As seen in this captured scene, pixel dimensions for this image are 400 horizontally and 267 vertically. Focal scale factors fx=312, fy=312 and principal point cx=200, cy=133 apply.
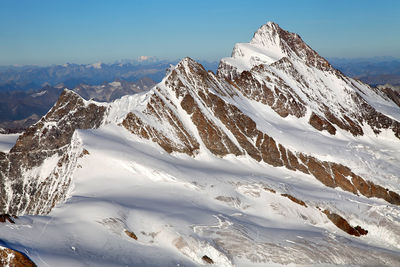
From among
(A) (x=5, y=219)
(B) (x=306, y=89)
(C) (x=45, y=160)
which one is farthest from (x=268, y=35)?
(A) (x=5, y=219)

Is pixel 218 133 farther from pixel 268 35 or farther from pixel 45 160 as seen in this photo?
pixel 268 35

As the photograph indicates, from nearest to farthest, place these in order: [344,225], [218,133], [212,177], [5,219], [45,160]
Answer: [5,219] → [344,225] → [212,177] → [45,160] → [218,133]

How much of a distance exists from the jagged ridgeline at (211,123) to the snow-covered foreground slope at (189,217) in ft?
15.8

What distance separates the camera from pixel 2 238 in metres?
39.9

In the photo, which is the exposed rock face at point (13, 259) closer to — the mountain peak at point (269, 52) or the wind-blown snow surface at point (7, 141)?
the wind-blown snow surface at point (7, 141)

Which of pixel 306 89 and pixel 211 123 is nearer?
pixel 211 123

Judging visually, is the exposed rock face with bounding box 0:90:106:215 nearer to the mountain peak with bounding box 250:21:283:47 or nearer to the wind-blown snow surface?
the wind-blown snow surface

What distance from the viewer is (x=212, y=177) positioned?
76.5 metres

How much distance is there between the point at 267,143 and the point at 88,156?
52566 millimetres

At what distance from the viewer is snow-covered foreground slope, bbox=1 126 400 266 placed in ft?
150

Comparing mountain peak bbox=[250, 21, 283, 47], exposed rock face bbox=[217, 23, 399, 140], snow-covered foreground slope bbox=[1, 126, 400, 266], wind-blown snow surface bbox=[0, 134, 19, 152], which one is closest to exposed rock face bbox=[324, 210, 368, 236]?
Answer: snow-covered foreground slope bbox=[1, 126, 400, 266]

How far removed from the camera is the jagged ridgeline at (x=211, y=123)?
8800 cm

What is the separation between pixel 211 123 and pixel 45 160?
52023mm

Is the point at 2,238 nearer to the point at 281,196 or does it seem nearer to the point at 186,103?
the point at 281,196
